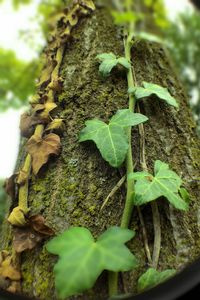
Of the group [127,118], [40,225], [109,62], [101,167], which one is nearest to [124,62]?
[109,62]

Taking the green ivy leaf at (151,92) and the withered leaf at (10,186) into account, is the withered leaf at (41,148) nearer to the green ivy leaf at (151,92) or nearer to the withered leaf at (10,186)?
the withered leaf at (10,186)

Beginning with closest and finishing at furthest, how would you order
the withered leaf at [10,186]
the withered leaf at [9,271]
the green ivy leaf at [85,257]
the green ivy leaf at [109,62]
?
the green ivy leaf at [85,257]
the withered leaf at [9,271]
the withered leaf at [10,186]
the green ivy leaf at [109,62]

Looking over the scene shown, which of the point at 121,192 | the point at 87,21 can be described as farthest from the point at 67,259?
the point at 87,21

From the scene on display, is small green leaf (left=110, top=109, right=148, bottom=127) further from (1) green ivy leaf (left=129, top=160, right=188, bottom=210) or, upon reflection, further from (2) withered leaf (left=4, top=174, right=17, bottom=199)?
(2) withered leaf (left=4, top=174, right=17, bottom=199)

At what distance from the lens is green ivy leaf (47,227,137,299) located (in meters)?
0.45

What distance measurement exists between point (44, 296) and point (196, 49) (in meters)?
1.77

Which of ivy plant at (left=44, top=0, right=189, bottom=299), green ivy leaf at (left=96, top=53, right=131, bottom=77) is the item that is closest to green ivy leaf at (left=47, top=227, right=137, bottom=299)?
ivy plant at (left=44, top=0, right=189, bottom=299)

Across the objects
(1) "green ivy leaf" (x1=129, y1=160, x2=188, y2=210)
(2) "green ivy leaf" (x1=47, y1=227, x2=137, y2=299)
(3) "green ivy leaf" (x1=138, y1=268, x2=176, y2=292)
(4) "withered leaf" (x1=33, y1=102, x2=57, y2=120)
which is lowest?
(3) "green ivy leaf" (x1=138, y1=268, x2=176, y2=292)

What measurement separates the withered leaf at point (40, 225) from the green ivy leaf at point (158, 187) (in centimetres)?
15

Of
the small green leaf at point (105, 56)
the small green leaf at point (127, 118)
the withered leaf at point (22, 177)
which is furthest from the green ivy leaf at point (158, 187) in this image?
the small green leaf at point (105, 56)

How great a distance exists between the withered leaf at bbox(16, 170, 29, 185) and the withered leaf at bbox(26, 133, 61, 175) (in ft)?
0.06

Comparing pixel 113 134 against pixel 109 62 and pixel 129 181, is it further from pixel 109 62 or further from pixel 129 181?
pixel 109 62

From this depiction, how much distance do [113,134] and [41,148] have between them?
0.15 m

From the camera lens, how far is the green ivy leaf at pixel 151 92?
0.75 metres
